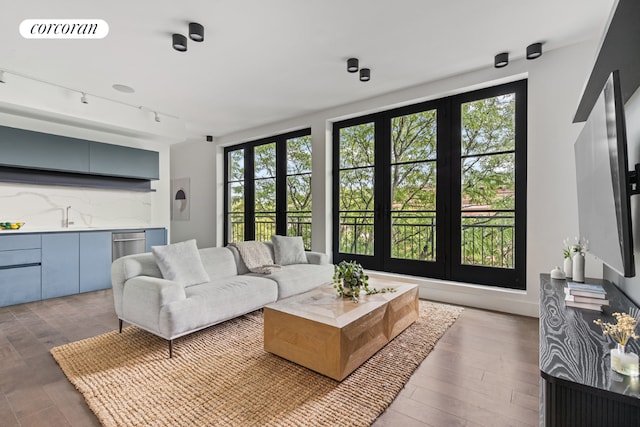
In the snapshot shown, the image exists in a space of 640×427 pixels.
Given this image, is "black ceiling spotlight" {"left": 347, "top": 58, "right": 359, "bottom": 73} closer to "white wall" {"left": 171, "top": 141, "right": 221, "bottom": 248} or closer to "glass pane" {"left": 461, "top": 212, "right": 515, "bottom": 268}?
"glass pane" {"left": 461, "top": 212, "right": 515, "bottom": 268}

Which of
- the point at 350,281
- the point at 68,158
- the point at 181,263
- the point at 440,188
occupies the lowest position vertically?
the point at 350,281

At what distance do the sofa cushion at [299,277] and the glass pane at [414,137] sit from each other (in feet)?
5.99

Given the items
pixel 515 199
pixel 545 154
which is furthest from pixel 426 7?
pixel 515 199

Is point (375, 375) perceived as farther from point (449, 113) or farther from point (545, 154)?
point (449, 113)

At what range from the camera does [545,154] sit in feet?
10.4

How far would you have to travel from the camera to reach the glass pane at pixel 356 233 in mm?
4559

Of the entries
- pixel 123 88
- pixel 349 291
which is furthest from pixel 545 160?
pixel 123 88

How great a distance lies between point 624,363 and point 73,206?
599 centimetres

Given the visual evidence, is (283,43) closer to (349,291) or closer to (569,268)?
(349,291)

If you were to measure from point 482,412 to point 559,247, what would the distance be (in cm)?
215

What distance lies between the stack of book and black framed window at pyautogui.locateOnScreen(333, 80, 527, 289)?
1.66 m

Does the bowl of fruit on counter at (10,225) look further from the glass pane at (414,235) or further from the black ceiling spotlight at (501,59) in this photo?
the black ceiling spotlight at (501,59)

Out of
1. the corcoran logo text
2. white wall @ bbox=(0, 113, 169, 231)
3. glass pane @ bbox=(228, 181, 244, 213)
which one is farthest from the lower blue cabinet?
glass pane @ bbox=(228, 181, 244, 213)

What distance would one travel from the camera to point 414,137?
4172mm
